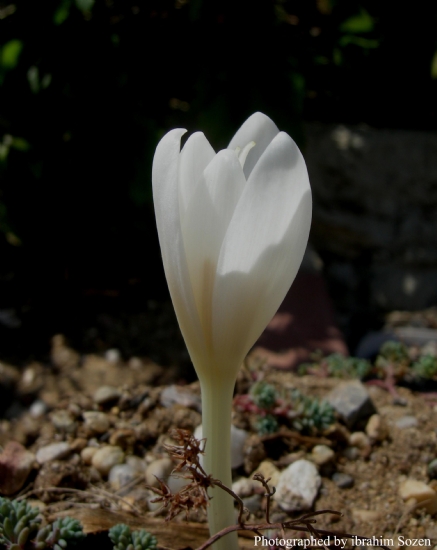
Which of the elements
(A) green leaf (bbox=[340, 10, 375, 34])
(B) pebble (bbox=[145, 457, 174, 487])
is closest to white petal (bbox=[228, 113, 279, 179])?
(B) pebble (bbox=[145, 457, 174, 487])

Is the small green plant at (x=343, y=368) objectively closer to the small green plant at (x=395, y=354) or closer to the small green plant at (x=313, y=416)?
the small green plant at (x=395, y=354)

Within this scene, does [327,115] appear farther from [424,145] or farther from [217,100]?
[217,100]

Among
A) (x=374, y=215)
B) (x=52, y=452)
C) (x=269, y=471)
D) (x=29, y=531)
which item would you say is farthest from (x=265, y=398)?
(x=374, y=215)

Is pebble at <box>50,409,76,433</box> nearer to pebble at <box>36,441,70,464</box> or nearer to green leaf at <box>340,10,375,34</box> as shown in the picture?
pebble at <box>36,441,70,464</box>

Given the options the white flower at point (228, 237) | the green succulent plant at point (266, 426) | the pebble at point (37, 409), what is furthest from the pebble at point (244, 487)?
the pebble at point (37, 409)


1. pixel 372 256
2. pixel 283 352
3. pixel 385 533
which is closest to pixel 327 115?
pixel 372 256
